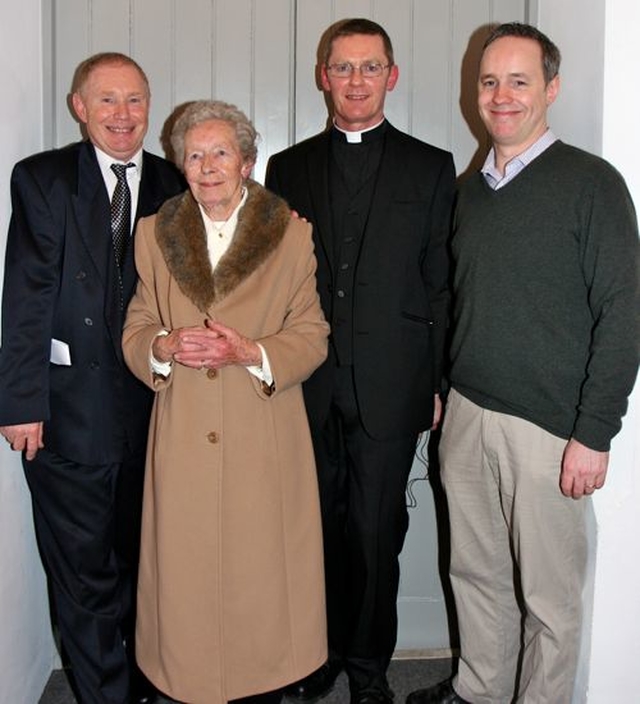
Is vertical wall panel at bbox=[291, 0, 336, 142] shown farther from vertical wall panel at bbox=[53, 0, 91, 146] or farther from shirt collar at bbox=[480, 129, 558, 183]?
shirt collar at bbox=[480, 129, 558, 183]

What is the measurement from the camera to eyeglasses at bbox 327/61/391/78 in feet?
7.89

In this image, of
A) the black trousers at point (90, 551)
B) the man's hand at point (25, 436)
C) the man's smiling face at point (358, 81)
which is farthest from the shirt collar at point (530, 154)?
the man's hand at point (25, 436)

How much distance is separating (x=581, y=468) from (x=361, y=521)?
2.35ft

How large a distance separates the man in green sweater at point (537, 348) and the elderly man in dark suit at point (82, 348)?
93 centimetres

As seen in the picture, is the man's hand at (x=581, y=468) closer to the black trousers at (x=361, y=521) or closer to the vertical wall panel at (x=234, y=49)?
the black trousers at (x=361, y=521)

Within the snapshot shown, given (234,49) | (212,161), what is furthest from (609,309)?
(234,49)

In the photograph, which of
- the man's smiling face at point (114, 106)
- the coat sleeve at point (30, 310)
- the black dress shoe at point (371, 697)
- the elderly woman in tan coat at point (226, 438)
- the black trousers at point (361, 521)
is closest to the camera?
the elderly woman in tan coat at point (226, 438)

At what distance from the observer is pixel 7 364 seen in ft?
7.27

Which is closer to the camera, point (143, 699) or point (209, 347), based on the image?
point (209, 347)

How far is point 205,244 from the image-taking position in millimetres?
2150

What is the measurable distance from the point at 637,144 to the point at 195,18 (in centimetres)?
149

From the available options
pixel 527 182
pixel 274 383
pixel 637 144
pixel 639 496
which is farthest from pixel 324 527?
pixel 637 144

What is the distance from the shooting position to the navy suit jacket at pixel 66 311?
2.22 m

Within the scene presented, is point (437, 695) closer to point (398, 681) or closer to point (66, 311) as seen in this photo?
point (398, 681)
